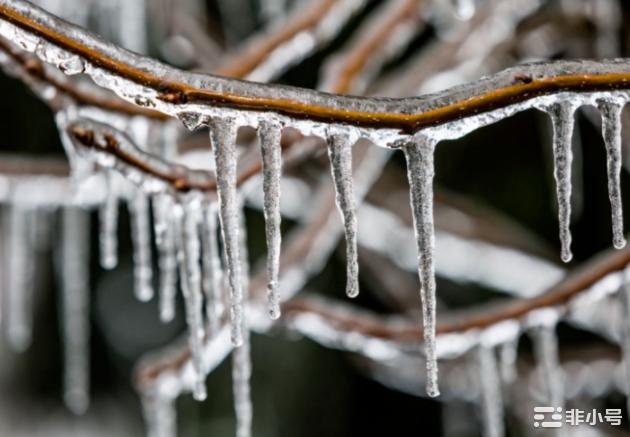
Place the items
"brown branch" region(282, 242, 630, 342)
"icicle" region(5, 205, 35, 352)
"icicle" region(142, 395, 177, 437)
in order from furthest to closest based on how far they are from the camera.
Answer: "icicle" region(5, 205, 35, 352) < "icicle" region(142, 395, 177, 437) < "brown branch" region(282, 242, 630, 342)

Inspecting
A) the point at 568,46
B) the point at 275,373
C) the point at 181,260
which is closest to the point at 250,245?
the point at 275,373

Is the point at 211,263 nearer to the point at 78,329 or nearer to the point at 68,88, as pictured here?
the point at 68,88

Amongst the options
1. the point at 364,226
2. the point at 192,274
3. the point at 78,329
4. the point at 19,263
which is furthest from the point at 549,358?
the point at 78,329

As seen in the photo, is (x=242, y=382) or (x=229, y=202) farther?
(x=242, y=382)

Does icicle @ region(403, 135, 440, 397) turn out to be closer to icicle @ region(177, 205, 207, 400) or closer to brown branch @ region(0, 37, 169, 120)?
icicle @ region(177, 205, 207, 400)

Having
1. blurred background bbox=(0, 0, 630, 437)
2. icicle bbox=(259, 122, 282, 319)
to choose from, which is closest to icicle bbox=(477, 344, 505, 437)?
blurred background bbox=(0, 0, 630, 437)

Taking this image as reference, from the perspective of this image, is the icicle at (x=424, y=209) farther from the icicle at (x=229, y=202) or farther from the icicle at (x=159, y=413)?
the icicle at (x=159, y=413)
